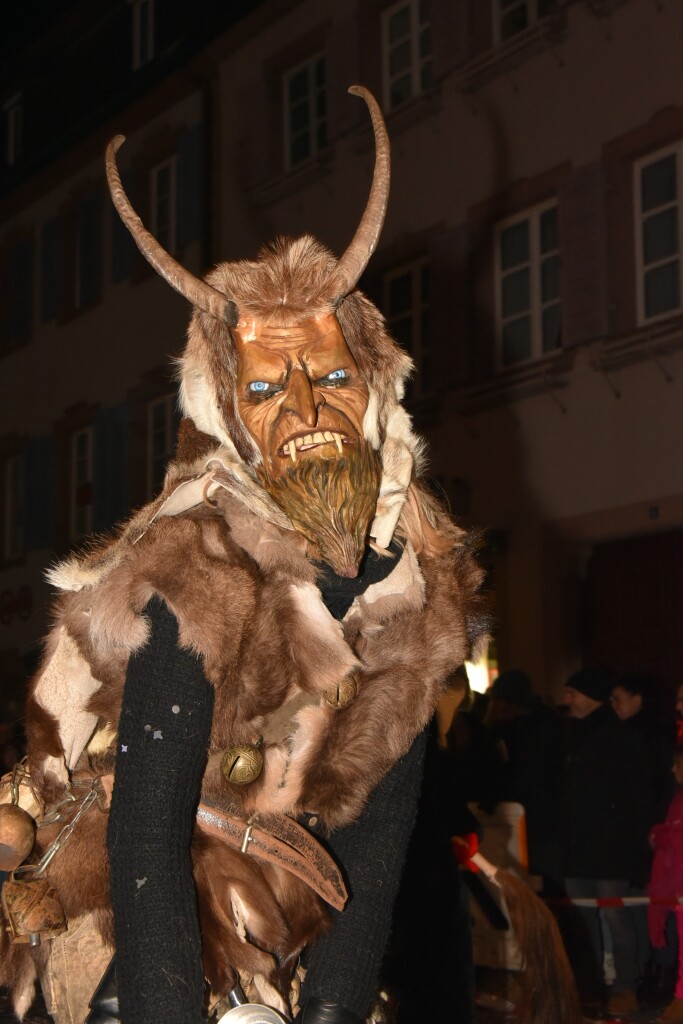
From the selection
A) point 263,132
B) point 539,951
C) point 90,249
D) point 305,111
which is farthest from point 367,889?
point 90,249

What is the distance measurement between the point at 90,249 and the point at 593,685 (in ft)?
43.9

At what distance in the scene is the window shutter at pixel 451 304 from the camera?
1294 cm

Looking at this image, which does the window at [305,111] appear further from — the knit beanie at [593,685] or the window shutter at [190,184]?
the knit beanie at [593,685]

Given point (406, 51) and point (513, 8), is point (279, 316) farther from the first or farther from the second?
point (406, 51)

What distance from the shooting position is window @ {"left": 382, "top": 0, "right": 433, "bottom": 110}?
13719 mm

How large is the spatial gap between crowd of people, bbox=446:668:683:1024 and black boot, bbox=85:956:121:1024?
4.33 meters

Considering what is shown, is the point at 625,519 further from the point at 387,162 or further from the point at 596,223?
the point at 387,162

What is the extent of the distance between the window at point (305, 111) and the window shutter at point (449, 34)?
1.91m

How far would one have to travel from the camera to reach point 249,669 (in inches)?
→ 92.9

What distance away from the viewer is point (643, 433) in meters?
11.1

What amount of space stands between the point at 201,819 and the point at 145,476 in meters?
15.5

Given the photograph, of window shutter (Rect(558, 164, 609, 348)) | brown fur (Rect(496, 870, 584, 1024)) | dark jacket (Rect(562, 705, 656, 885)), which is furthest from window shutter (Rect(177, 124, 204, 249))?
brown fur (Rect(496, 870, 584, 1024))

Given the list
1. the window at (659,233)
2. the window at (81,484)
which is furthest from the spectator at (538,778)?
the window at (81,484)

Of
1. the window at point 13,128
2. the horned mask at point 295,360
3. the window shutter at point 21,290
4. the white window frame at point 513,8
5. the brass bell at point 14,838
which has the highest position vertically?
the window at point 13,128
